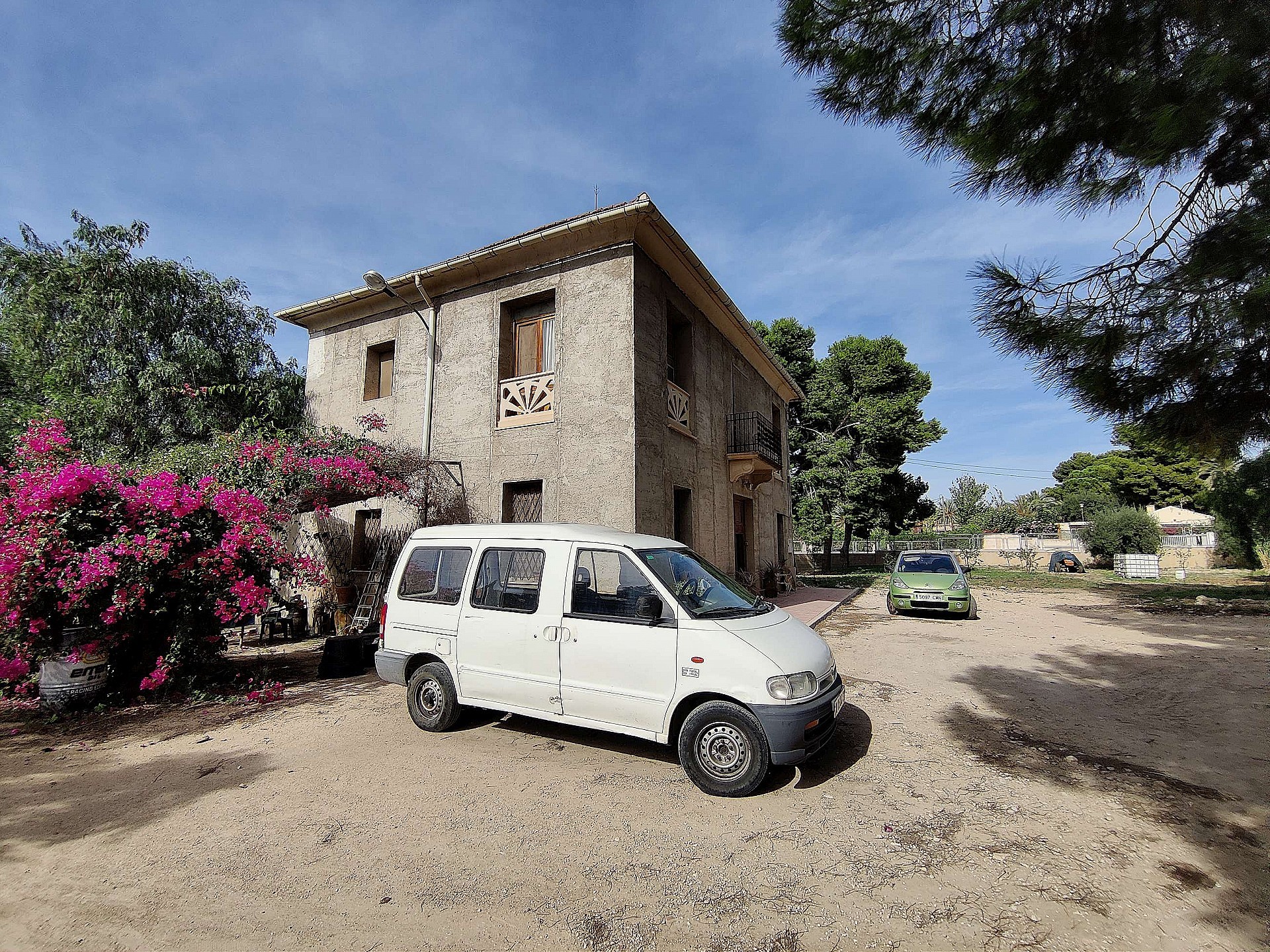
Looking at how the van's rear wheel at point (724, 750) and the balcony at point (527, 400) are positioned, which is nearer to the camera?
the van's rear wheel at point (724, 750)

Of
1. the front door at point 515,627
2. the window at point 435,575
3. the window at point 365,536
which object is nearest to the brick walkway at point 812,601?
the front door at point 515,627

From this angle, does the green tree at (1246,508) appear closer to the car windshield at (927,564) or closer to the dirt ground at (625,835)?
the car windshield at (927,564)

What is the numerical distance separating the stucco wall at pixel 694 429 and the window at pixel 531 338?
197 centimetres

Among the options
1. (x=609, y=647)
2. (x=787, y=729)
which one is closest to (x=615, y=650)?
(x=609, y=647)

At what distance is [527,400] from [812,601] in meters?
10.1

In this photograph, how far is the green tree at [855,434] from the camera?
1044 inches

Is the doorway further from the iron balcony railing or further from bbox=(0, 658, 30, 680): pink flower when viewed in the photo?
bbox=(0, 658, 30, 680): pink flower

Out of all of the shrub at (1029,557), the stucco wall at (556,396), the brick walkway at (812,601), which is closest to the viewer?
the stucco wall at (556,396)

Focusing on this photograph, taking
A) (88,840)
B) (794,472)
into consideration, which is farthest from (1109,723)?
(794,472)

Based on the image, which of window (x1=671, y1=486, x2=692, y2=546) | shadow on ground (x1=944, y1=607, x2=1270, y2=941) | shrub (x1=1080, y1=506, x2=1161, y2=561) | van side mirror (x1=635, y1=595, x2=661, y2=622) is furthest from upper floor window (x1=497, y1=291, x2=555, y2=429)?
shrub (x1=1080, y1=506, x2=1161, y2=561)

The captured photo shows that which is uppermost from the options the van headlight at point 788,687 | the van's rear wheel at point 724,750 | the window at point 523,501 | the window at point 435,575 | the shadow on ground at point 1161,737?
the window at point 523,501

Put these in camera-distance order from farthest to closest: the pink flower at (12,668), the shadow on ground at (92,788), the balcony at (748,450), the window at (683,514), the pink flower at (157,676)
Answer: the balcony at (748,450), the window at (683,514), the pink flower at (157,676), the pink flower at (12,668), the shadow on ground at (92,788)

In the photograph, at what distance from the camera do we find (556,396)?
10.1 metres

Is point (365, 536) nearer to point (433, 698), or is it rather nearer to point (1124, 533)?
point (433, 698)
